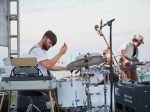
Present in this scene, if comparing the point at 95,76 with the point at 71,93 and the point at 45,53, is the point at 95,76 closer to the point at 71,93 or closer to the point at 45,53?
the point at 71,93

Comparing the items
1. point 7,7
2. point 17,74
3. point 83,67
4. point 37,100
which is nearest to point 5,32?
point 7,7

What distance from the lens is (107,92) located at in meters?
5.18

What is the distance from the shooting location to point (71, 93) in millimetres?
4949

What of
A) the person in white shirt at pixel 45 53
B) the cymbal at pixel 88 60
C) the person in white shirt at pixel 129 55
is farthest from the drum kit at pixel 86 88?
the person in white shirt at pixel 129 55

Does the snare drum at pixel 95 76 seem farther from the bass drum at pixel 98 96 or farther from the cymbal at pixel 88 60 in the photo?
the cymbal at pixel 88 60

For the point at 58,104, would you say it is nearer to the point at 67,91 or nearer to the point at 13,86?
the point at 67,91

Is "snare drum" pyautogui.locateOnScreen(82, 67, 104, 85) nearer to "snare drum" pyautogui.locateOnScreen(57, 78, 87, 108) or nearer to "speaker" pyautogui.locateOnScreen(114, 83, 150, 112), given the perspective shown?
"snare drum" pyautogui.locateOnScreen(57, 78, 87, 108)

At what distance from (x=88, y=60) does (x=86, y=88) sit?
1.44ft

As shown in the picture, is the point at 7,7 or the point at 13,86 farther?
the point at 7,7

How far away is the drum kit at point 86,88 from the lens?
16.0ft

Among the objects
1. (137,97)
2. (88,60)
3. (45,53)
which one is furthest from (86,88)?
(137,97)

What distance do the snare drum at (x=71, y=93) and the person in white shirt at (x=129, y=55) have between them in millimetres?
1210

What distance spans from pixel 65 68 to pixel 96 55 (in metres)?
0.48

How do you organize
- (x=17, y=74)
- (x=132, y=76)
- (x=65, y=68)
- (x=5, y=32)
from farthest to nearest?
(x=5, y=32), (x=132, y=76), (x=65, y=68), (x=17, y=74)
